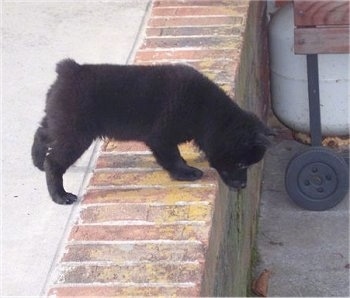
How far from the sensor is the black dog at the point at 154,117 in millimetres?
3465

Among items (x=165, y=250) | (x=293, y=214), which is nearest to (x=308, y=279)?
(x=293, y=214)

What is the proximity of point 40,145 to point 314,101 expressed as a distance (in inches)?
74.3

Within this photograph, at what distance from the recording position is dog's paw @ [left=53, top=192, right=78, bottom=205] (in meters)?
3.65

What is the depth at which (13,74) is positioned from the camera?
185 inches

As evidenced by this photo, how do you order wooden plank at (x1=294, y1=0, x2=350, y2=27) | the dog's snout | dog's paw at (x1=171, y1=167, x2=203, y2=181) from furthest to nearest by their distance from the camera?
wooden plank at (x1=294, y1=0, x2=350, y2=27) → the dog's snout → dog's paw at (x1=171, y1=167, x2=203, y2=181)

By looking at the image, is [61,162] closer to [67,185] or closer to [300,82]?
[67,185]

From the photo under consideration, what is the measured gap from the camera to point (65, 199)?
12.0ft

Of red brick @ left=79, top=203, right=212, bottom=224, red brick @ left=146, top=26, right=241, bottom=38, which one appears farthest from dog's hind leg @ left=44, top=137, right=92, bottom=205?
red brick @ left=146, top=26, right=241, bottom=38

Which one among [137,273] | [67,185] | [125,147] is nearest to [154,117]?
[125,147]

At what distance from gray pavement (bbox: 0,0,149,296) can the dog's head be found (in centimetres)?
62

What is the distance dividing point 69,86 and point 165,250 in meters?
0.82

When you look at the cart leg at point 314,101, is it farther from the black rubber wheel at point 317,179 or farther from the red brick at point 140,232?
the red brick at point 140,232

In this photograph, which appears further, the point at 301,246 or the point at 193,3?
the point at 301,246

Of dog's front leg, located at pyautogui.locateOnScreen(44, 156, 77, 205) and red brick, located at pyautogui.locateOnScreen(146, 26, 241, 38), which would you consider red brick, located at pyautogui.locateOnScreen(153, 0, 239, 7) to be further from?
dog's front leg, located at pyautogui.locateOnScreen(44, 156, 77, 205)
